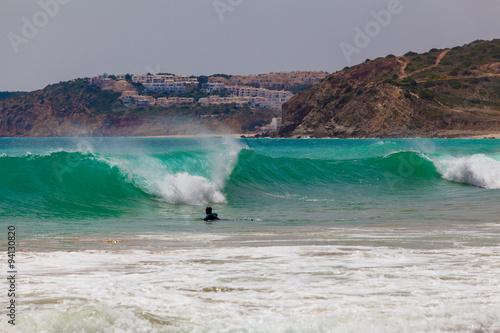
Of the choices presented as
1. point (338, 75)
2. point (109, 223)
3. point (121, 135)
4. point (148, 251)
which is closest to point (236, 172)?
point (109, 223)

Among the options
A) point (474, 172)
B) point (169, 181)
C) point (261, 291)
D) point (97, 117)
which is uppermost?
point (97, 117)

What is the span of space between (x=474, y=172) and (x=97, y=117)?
156445 millimetres

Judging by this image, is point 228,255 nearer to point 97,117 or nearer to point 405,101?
point 405,101

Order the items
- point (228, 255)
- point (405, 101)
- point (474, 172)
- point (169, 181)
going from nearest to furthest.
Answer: point (228, 255) < point (169, 181) < point (474, 172) < point (405, 101)

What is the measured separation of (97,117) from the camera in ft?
557

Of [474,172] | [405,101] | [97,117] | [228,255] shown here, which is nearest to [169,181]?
[228,255]

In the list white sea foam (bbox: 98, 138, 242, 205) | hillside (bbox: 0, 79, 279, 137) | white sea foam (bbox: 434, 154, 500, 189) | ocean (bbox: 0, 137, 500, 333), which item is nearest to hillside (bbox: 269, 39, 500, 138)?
hillside (bbox: 0, 79, 279, 137)

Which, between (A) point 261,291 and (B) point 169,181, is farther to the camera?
(B) point 169,181

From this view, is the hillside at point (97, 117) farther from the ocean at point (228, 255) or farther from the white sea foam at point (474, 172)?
the ocean at point (228, 255)

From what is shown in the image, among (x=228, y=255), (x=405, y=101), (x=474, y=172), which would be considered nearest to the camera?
(x=228, y=255)

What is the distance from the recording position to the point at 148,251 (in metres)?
8.70

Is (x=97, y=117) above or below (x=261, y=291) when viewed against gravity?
above

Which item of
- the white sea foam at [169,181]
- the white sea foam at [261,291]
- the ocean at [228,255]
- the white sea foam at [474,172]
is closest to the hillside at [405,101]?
the white sea foam at [474,172]

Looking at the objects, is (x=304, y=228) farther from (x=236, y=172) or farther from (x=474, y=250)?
(x=236, y=172)
